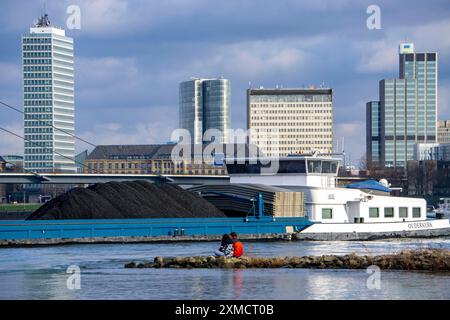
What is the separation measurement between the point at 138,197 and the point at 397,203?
16.4 meters

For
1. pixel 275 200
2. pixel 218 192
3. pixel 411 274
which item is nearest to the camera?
pixel 411 274

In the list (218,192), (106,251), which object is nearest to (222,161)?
(218,192)

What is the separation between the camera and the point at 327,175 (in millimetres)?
65250

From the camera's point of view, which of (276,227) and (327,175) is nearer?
(276,227)

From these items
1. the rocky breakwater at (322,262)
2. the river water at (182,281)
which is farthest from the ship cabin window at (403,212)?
the rocky breakwater at (322,262)

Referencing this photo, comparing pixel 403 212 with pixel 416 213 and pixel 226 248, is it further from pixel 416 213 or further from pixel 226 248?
pixel 226 248

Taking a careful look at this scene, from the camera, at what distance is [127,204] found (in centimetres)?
5847

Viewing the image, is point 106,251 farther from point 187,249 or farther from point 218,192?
point 218,192

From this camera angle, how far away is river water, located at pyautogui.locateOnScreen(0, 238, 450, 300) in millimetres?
32344

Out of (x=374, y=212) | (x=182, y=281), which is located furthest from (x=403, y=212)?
(x=182, y=281)

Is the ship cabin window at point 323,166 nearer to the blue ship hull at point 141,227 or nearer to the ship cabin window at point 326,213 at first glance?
the ship cabin window at point 326,213

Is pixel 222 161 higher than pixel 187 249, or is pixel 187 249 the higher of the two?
pixel 222 161

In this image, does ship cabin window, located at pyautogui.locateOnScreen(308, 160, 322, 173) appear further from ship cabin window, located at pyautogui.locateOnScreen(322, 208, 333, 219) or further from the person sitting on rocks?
the person sitting on rocks

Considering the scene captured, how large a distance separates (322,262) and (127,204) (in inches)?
767
